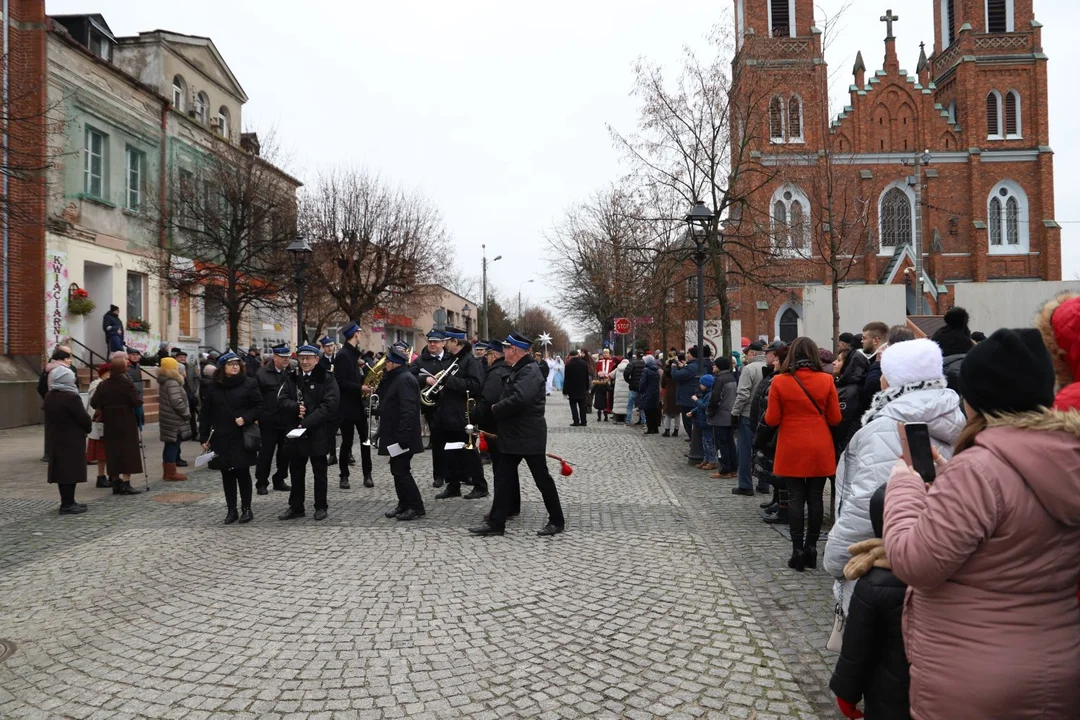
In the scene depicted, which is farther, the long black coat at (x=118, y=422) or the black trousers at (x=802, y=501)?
the long black coat at (x=118, y=422)

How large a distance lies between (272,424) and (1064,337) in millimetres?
8557

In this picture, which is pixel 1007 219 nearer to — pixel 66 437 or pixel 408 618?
pixel 66 437

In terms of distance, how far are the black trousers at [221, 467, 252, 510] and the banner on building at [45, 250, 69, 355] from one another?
Answer: 1484cm

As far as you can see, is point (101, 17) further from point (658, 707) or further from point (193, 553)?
point (658, 707)

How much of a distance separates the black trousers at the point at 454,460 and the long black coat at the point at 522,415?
233 centimetres

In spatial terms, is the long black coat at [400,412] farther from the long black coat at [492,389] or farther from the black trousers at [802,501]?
the black trousers at [802,501]

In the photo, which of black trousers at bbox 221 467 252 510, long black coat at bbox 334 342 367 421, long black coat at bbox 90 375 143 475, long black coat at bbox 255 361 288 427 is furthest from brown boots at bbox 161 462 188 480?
black trousers at bbox 221 467 252 510

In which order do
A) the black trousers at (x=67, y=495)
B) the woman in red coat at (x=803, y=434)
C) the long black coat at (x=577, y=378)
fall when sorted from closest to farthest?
1. the woman in red coat at (x=803, y=434)
2. the black trousers at (x=67, y=495)
3. the long black coat at (x=577, y=378)

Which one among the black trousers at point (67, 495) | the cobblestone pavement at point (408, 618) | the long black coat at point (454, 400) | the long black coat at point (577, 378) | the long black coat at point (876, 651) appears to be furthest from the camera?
the long black coat at point (577, 378)

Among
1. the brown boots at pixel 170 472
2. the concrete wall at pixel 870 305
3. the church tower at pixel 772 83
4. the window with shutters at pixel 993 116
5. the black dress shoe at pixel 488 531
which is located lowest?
the black dress shoe at pixel 488 531

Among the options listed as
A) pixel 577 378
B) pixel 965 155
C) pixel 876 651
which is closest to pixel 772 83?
pixel 577 378

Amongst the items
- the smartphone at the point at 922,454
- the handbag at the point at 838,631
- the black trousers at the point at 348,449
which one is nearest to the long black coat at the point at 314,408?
the black trousers at the point at 348,449

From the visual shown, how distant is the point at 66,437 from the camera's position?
29.5ft

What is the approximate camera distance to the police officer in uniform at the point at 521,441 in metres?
7.45
